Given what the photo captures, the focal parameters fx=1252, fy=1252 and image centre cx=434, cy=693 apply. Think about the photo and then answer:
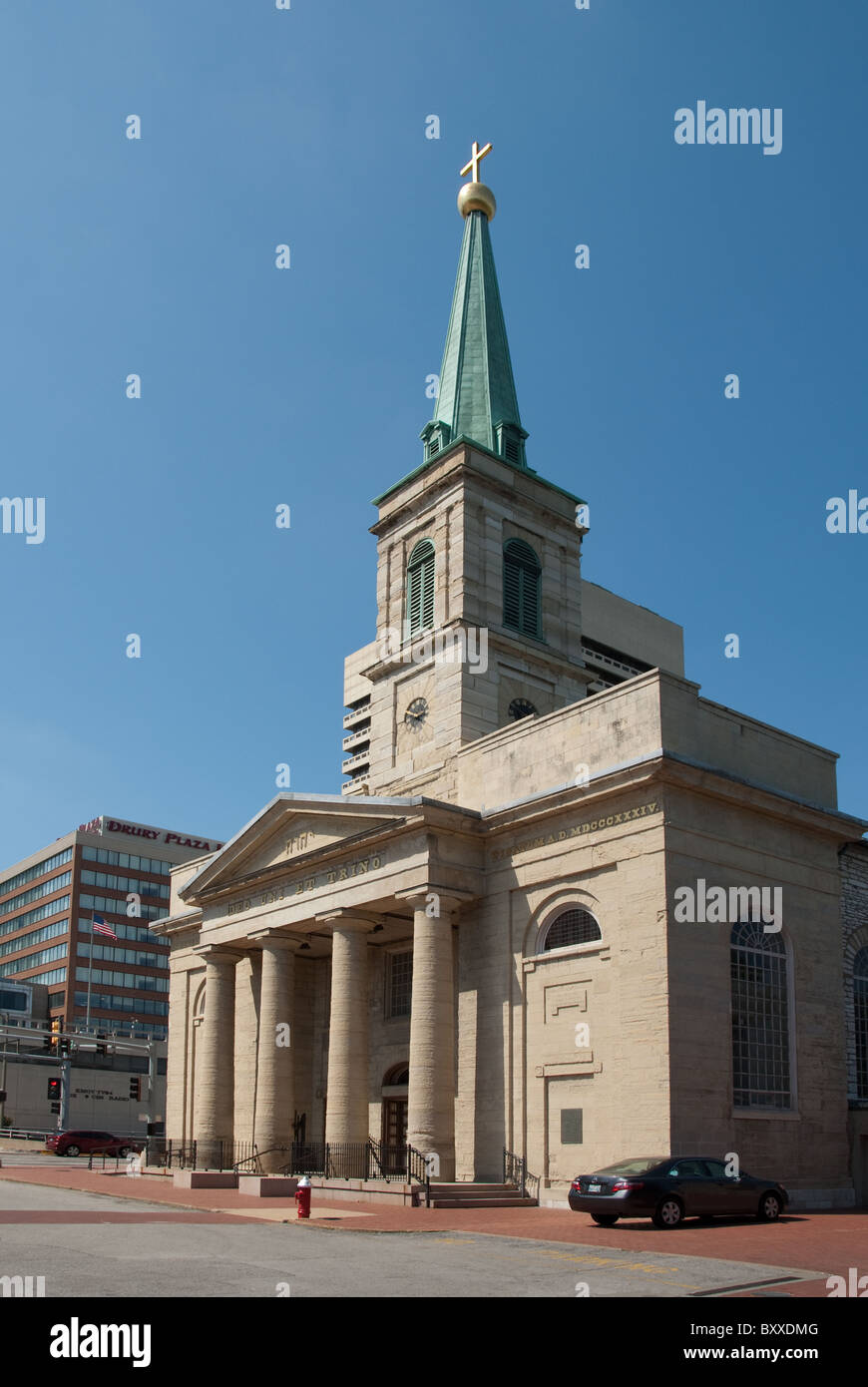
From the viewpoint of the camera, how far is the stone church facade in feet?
98.2

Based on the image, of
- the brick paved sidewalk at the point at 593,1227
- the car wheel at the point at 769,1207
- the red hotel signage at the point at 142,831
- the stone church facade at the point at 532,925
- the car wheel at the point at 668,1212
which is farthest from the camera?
the red hotel signage at the point at 142,831

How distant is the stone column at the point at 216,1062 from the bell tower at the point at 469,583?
837cm

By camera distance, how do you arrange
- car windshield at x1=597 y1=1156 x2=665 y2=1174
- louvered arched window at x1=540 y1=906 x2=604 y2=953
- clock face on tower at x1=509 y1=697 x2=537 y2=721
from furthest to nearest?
clock face on tower at x1=509 y1=697 x2=537 y2=721 → louvered arched window at x1=540 y1=906 x2=604 y2=953 → car windshield at x1=597 y1=1156 x2=665 y2=1174

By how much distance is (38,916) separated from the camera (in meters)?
119

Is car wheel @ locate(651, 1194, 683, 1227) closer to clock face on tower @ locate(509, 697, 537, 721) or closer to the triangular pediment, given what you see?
the triangular pediment

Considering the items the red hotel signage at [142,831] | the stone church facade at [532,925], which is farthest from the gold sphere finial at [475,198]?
the red hotel signage at [142,831]

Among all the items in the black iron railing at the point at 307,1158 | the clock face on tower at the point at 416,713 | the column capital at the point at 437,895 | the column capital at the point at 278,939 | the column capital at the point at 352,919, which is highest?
the clock face on tower at the point at 416,713

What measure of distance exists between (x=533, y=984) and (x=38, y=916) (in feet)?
316

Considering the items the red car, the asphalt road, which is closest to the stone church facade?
the asphalt road

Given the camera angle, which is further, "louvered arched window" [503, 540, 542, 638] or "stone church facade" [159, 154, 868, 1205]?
"louvered arched window" [503, 540, 542, 638]

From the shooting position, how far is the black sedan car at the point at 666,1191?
73.5 feet

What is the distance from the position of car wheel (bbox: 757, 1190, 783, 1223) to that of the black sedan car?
44 mm

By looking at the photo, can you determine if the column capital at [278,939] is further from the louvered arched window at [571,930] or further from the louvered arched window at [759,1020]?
the louvered arched window at [759,1020]
